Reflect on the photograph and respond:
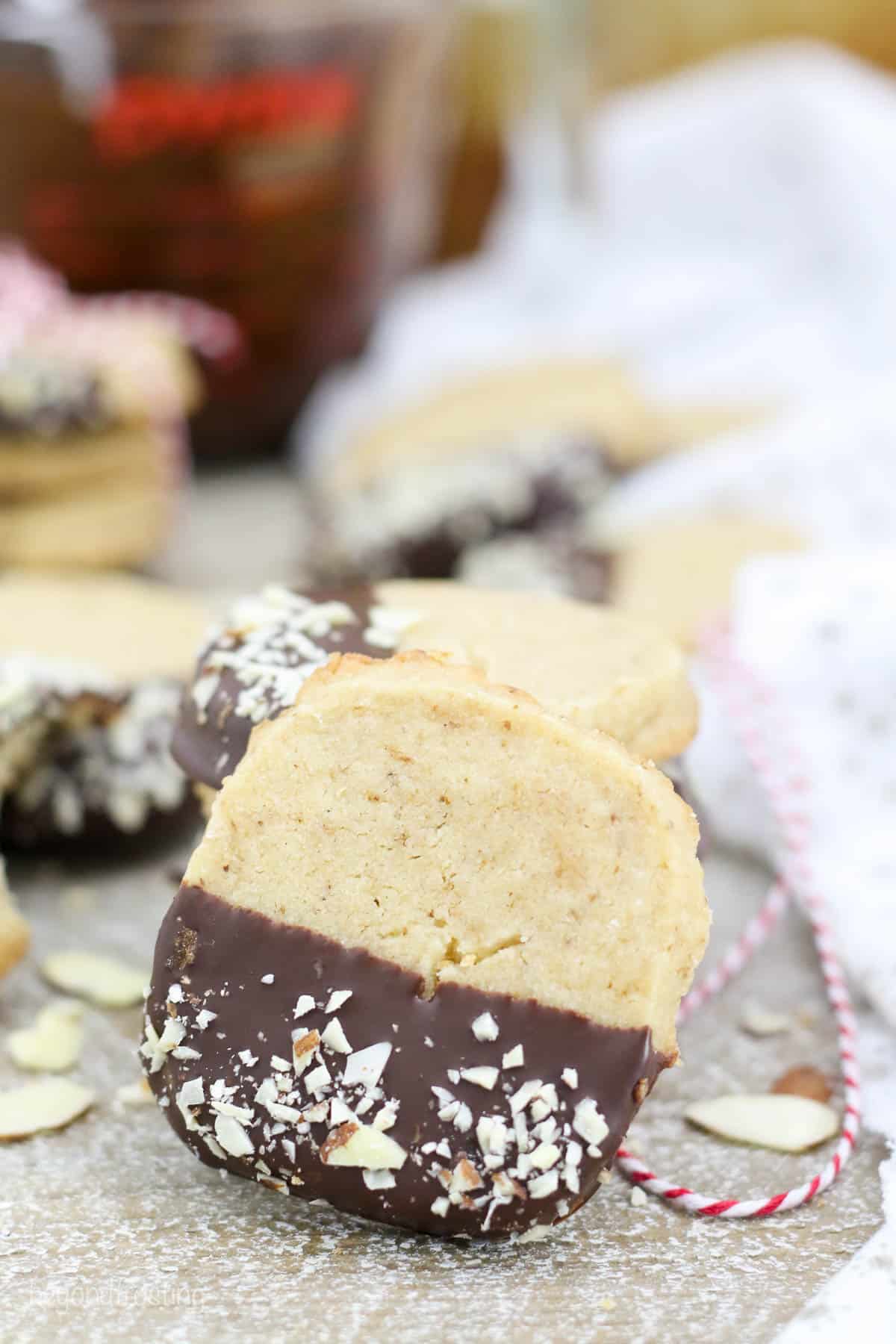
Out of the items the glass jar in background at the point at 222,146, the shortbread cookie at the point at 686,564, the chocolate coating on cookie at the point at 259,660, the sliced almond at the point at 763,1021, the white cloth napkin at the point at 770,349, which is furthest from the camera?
the glass jar in background at the point at 222,146

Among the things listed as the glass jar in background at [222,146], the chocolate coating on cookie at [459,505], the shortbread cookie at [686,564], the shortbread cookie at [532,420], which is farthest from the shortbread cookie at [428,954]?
the glass jar in background at [222,146]

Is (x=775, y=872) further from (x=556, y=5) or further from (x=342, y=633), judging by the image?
(x=556, y=5)

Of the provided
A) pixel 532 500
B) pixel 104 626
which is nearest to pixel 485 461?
pixel 532 500

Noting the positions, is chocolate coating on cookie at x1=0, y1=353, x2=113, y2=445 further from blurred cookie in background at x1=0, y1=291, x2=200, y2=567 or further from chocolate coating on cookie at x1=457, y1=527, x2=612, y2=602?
chocolate coating on cookie at x1=457, y1=527, x2=612, y2=602

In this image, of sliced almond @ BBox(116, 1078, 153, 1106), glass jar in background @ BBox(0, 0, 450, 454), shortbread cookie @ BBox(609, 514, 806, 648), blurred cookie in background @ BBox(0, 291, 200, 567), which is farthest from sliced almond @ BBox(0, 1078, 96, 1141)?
glass jar in background @ BBox(0, 0, 450, 454)

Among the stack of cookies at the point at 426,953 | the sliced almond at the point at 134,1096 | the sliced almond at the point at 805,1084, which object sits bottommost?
the sliced almond at the point at 134,1096

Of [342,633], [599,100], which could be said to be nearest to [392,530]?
[342,633]

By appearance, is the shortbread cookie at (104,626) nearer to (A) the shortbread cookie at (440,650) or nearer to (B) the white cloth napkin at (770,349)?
(A) the shortbread cookie at (440,650)
